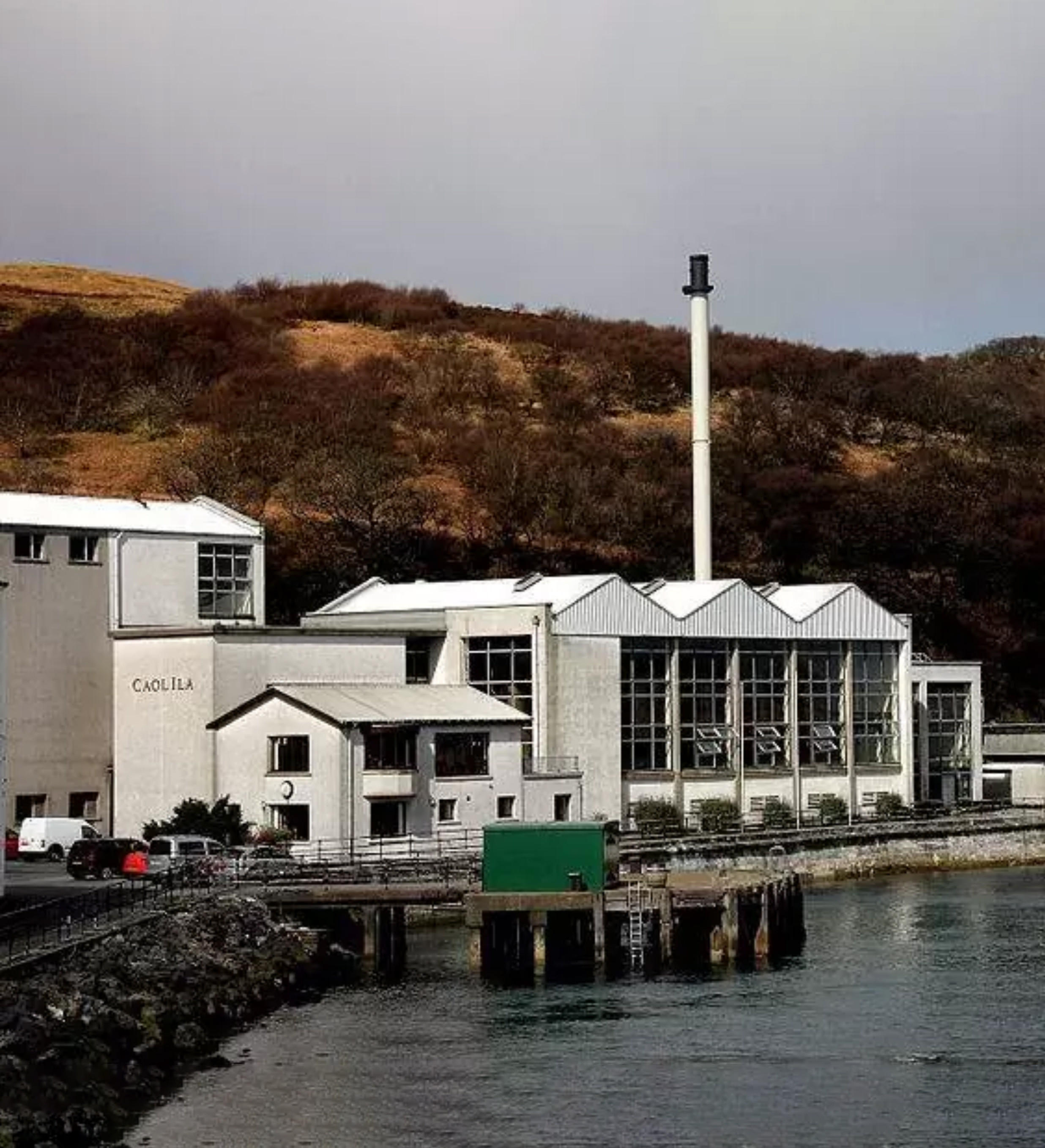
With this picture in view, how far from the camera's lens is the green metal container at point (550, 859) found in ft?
189

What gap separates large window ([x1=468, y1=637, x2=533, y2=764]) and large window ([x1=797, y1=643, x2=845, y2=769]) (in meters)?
12.0

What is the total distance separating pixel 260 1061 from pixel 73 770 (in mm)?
32360

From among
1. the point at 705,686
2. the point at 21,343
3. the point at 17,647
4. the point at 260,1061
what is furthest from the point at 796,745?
the point at 21,343

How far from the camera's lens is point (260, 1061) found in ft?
146

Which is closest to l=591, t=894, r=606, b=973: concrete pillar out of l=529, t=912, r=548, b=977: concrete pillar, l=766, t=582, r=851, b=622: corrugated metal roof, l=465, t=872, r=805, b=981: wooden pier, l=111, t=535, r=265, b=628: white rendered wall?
l=465, t=872, r=805, b=981: wooden pier

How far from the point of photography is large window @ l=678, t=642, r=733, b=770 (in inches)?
3310

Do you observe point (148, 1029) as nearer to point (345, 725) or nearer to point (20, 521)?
point (345, 725)

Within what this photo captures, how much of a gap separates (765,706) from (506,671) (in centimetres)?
1063

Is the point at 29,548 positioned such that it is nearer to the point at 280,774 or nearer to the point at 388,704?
the point at 280,774

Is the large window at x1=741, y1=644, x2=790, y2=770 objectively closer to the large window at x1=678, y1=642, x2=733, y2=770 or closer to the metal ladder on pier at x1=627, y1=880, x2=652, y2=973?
the large window at x1=678, y1=642, x2=733, y2=770

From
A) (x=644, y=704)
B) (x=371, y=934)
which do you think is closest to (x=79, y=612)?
(x=644, y=704)

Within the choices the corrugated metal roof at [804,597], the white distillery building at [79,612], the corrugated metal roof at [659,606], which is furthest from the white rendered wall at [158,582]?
the corrugated metal roof at [804,597]

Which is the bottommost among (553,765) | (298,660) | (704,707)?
(553,765)

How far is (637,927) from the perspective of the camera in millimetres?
57469
